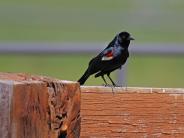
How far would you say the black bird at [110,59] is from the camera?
3.87 metres

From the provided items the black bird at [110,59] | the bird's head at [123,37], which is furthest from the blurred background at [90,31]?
the black bird at [110,59]

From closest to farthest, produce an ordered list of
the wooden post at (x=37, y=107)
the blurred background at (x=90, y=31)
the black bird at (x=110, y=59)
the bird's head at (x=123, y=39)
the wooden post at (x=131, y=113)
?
the wooden post at (x=37, y=107) < the wooden post at (x=131, y=113) < the black bird at (x=110, y=59) < the bird's head at (x=123, y=39) < the blurred background at (x=90, y=31)

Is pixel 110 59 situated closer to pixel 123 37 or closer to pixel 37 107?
pixel 123 37

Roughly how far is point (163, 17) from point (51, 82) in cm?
1362

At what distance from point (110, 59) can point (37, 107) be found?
2.43 meters

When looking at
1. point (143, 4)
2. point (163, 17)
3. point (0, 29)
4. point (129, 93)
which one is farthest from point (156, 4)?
Answer: point (129, 93)

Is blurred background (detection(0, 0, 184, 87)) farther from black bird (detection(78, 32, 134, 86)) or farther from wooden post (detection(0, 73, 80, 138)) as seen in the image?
wooden post (detection(0, 73, 80, 138))

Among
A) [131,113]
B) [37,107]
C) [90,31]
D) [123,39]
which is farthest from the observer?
[90,31]

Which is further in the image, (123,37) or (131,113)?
(123,37)

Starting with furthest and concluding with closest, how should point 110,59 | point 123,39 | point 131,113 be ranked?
1. point 123,39
2. point 110,59
3. point 131,113

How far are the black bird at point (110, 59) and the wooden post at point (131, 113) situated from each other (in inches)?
67.4

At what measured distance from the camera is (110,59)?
4016mm

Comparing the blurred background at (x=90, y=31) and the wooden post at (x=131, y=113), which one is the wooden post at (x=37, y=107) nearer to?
the wooden post at (x=131, y=113)

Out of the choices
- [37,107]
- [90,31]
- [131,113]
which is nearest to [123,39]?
[131,113]
